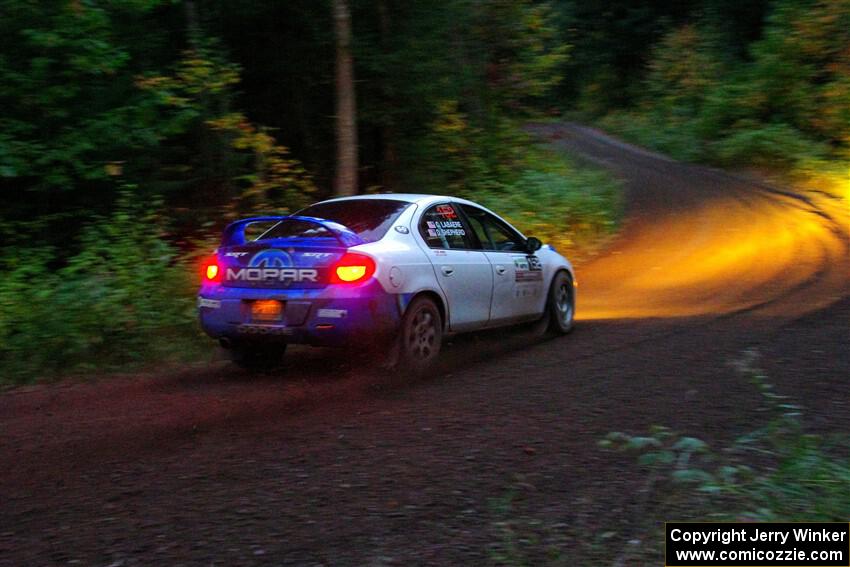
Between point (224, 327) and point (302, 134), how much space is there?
9.11 meters

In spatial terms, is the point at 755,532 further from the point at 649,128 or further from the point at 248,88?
the point at 649,128

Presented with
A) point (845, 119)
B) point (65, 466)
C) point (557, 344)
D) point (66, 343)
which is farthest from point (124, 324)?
point (845, 119)

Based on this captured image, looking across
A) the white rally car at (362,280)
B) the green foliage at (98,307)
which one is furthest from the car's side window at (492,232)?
the green foliage at (98,307)

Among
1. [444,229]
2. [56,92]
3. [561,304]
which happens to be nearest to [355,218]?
[444,229]

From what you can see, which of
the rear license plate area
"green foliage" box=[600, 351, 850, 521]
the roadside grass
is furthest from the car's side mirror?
the roadside grass

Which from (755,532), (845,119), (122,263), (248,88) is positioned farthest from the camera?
(845,119)

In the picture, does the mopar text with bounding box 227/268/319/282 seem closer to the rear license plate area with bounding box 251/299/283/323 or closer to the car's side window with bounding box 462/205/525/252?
the rear license plate area with bounding box 251/299/283/323

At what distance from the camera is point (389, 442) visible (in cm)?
575

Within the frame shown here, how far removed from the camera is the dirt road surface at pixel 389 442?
4227 mm

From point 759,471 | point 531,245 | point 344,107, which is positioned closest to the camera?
point 759,471

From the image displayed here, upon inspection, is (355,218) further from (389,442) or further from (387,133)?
(387,133)

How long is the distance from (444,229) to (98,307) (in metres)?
3.54

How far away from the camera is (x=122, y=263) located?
10367mm

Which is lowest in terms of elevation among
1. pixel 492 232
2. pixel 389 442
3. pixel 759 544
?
pixel 759 544
